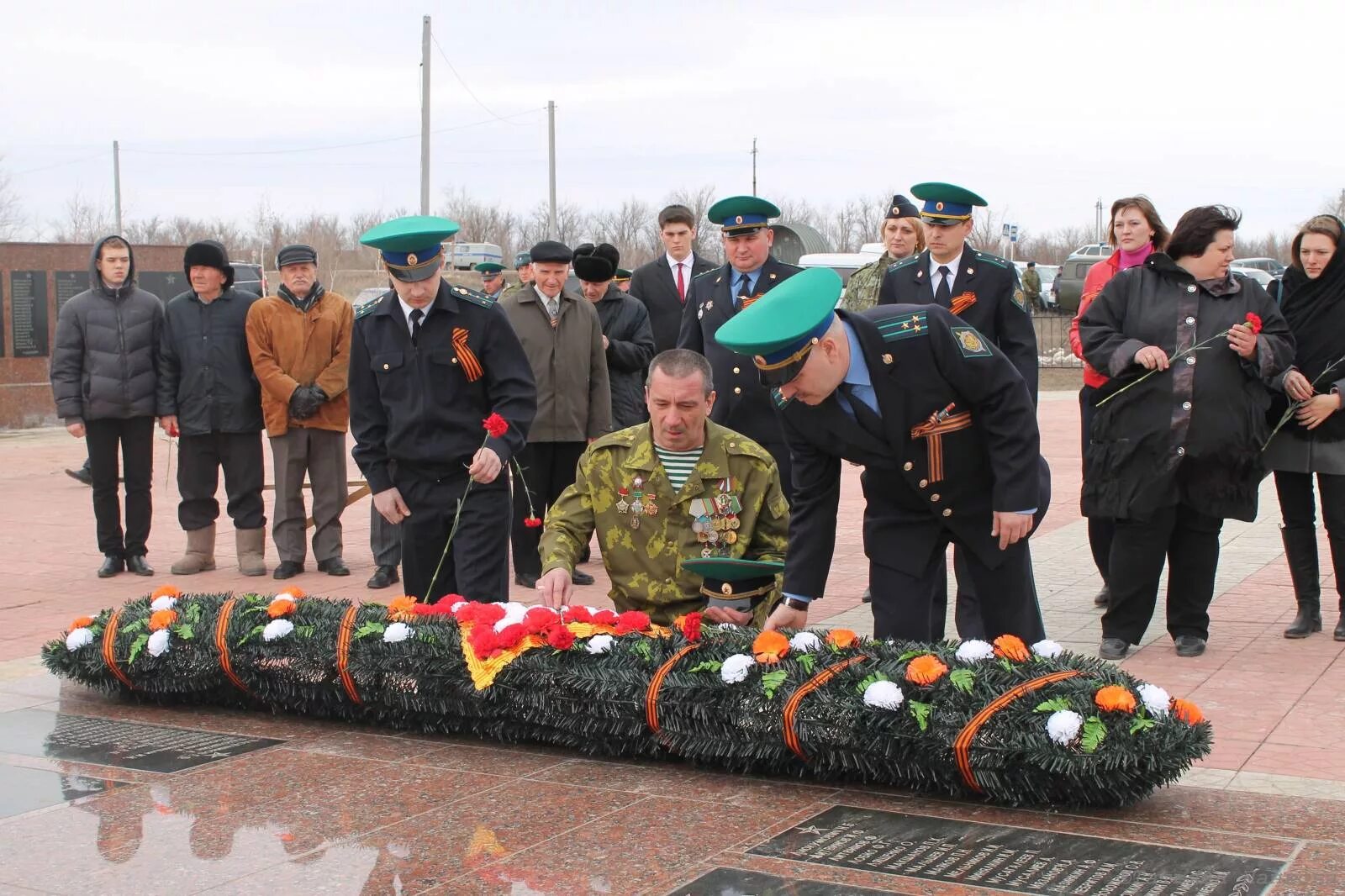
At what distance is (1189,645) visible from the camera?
20.6 ft

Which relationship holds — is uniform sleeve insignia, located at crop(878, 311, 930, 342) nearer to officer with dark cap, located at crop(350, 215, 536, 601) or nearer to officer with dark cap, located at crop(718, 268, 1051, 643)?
officer with dark cap, located at crop(718, 268, 1051, 643)

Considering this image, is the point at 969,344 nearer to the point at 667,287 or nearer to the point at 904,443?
the point at 904,443

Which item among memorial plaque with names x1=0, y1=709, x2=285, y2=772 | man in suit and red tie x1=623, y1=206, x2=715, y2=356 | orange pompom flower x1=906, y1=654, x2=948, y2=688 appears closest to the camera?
orange pompom flower x1=906, y1=654, x2=948, y2=688

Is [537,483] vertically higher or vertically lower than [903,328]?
lower

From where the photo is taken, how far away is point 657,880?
3598 mm

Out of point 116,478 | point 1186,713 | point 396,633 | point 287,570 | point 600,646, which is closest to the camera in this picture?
point 1186,713

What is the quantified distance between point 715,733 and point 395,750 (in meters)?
1.06

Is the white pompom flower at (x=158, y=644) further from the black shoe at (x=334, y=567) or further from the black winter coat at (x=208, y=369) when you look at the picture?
the black winter coat at (x=208, y=369)

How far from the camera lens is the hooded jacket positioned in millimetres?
8891

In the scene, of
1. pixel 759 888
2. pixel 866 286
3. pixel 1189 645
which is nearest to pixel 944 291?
pixel 866 286

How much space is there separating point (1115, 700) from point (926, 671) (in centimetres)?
49

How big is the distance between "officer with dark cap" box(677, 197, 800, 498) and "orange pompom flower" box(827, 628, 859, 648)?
2250 millimetres

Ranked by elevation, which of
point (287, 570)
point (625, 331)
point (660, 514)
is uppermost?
point (625, 331)

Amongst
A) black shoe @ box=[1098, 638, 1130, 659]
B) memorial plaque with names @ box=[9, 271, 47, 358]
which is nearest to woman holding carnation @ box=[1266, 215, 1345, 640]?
black shoe @ box=[1098, 638, 1130, 659]
